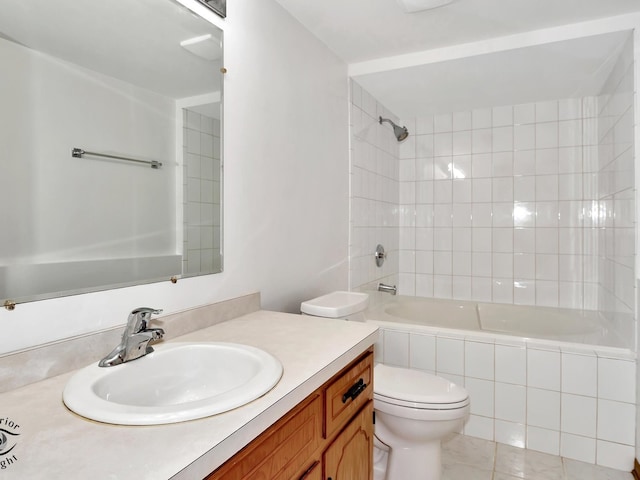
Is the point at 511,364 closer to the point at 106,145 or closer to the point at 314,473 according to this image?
the point at 314,473

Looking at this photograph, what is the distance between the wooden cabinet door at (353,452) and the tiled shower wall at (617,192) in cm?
157

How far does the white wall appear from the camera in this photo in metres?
1.17

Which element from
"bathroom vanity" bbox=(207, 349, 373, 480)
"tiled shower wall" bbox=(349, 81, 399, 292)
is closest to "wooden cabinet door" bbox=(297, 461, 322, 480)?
"bathroom vanity" bbox=(207, 349, 373, 480)

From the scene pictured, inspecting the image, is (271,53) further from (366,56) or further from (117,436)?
(117,436)

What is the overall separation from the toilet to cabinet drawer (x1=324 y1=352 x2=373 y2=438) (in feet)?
1.30

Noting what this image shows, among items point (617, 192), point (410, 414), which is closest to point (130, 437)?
point (410, 414)

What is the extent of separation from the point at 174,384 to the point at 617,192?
251 cm

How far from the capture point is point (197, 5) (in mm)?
1420

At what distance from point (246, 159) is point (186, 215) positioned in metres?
0.40

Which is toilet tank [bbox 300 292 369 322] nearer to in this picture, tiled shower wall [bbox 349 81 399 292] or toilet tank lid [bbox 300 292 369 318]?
toilet tank lid [bbox 300 292 369 318]

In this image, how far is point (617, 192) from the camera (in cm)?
230

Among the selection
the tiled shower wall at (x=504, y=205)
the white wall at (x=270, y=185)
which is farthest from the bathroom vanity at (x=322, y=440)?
the tiled shower wall at (x=504, y=205)

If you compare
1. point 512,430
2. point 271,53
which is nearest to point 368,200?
point 271,53

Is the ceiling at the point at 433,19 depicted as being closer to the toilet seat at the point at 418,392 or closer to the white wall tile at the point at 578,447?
the toilet seat at the point at 418,392
